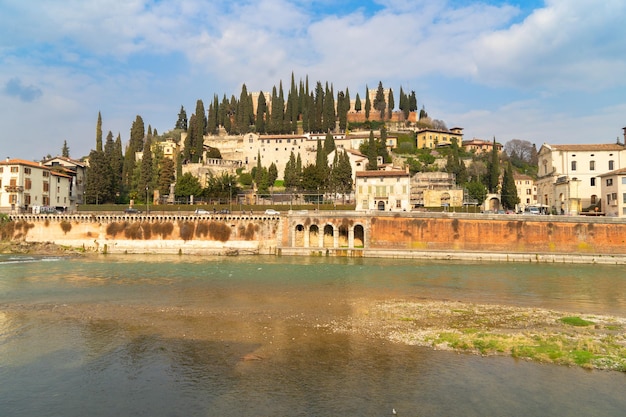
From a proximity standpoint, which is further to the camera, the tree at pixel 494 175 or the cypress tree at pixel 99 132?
the cypress tree at pixel 99 132

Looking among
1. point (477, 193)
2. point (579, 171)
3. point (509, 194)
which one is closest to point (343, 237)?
point (477, 193)

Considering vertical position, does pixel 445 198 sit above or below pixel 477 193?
below

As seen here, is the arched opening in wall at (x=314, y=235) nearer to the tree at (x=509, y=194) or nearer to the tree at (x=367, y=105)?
the tree at (x=509, y=194)

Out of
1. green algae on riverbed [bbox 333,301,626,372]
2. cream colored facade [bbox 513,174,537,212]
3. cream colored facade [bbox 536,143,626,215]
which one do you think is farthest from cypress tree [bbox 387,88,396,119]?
green algae on riverbed [bbox 333,301,626,372]

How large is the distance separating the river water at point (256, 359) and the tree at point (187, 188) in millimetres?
→ 35925

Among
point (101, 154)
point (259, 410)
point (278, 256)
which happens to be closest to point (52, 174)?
point (101, 154)

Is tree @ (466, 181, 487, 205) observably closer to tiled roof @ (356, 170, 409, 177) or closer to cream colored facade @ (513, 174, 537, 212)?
tiled roof @ (356, 170, 409, 177)

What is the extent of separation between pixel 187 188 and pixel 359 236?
29.7 m

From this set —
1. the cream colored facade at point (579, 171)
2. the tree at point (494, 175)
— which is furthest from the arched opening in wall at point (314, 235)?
the tree at point (494, 175)

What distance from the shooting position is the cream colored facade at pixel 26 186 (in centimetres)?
5275

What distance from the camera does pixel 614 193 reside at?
45.6 meters

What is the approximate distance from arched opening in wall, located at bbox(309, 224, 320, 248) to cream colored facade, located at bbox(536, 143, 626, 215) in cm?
2918

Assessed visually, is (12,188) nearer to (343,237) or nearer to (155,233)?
(155,233)

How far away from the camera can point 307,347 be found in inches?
585
